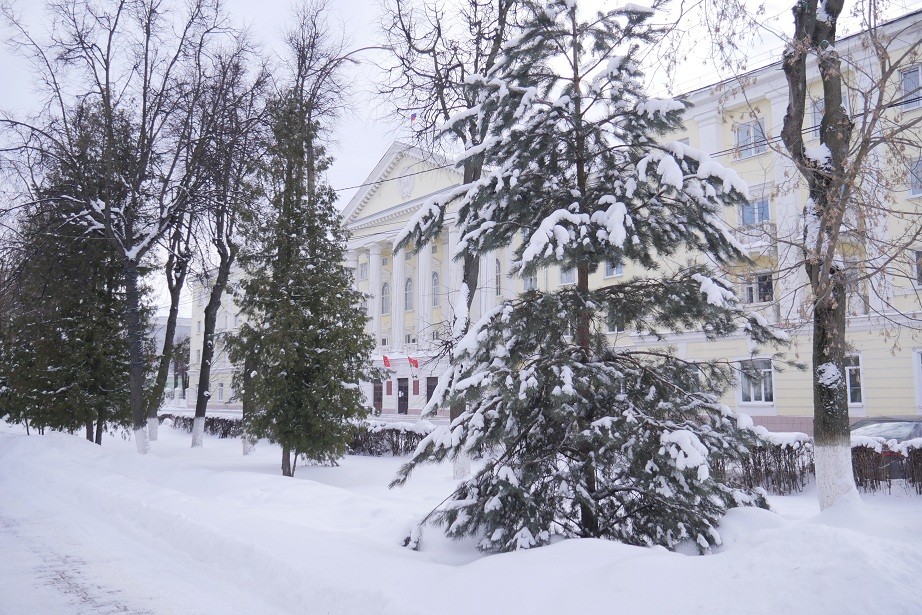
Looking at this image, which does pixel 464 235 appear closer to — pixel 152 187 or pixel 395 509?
pixel 395 509

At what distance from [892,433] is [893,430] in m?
0.14

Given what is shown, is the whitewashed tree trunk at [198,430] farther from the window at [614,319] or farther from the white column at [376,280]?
the white column at [376,280]

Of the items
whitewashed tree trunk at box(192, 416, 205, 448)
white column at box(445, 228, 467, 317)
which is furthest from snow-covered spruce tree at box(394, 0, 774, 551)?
whitewashed tree trunk at box(192, 416, 205, 448)

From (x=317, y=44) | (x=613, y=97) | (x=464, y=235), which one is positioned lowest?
(x=464, y=235)

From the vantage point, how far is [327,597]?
5.32m

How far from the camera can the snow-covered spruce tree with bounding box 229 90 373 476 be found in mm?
14094

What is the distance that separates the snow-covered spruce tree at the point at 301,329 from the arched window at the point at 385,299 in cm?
3171

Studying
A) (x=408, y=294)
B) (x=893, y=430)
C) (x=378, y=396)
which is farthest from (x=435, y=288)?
(x=893, y=430)

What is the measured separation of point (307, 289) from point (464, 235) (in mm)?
8318

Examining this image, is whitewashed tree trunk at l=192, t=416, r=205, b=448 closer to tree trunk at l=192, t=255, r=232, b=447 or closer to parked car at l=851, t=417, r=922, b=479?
tree trunk at l=192, t=255, r=232, b=447

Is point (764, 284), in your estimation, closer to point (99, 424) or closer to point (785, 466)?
point (785, 466)

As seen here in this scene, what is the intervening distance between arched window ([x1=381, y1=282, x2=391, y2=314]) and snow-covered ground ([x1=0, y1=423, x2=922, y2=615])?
117 ft

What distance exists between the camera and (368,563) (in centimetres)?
593

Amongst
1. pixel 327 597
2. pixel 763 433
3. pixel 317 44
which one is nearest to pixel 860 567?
pixel 763 433
